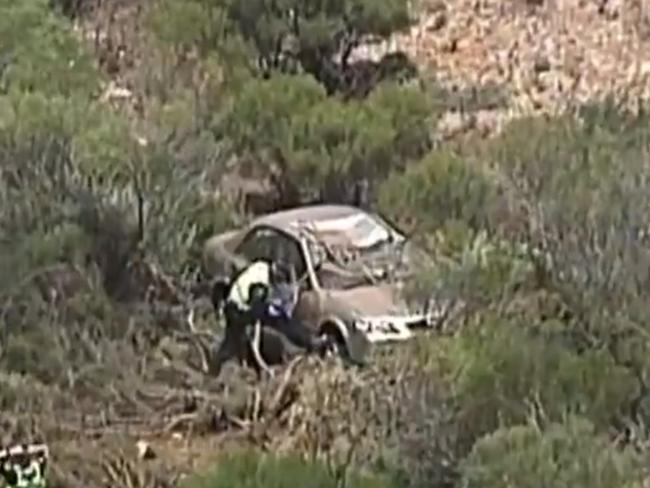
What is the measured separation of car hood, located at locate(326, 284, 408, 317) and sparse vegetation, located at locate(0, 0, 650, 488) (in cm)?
30

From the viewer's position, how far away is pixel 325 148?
19.1 metres

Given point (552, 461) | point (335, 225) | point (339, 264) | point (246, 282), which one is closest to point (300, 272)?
point (339, 264)

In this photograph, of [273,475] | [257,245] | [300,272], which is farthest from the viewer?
[257,245]

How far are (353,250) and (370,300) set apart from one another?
0.84 metres

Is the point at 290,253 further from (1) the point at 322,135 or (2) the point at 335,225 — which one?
(1) the point at 322,135

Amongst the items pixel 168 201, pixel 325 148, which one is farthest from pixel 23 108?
pixel 325 148

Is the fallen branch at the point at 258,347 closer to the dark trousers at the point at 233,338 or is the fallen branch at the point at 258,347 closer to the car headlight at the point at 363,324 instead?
the dark trousers at the point at 233,338

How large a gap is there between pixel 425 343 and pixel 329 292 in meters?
2.37

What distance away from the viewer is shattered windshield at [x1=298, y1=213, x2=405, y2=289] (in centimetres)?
1504

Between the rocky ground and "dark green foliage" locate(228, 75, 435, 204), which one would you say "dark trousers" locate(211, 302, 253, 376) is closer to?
"dark green foliage" locate(228, 75, 435, 204)

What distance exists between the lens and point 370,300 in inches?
576

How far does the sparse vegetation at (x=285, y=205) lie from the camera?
431 inches

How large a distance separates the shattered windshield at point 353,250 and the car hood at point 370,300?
0.11m

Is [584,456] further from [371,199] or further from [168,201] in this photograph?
[371,199]
